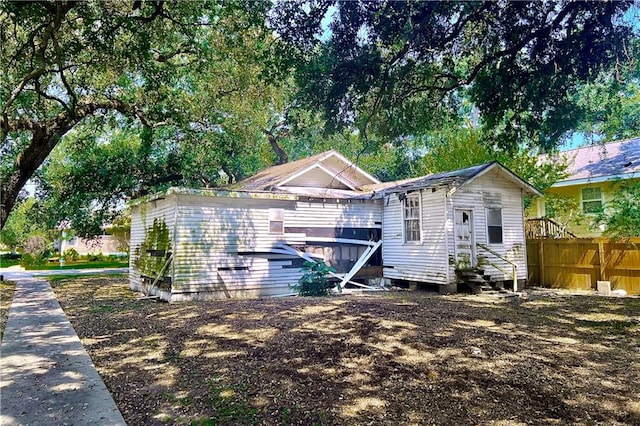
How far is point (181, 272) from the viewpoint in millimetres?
10711

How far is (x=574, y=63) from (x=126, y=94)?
1218 cm

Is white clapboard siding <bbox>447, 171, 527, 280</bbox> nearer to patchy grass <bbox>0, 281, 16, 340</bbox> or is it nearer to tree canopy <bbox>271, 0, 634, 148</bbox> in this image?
tree canopy <bbox>271, 0, 634, 148</bbox>

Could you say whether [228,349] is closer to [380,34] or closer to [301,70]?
[301,70]

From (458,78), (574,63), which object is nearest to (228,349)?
(458,78)

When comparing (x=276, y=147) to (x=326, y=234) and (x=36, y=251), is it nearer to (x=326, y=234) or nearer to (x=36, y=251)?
(x=326, y=234)

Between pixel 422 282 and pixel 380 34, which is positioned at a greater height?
pixel 380 34

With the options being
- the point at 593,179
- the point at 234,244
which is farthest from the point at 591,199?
the point at 234,244

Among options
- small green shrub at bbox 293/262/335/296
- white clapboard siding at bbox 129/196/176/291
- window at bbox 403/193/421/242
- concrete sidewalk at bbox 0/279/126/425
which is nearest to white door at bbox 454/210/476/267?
window at bbox 403/193/421/242

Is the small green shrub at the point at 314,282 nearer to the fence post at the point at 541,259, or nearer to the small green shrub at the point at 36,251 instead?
the fence post at the point at 541,259

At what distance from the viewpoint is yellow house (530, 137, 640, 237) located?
15.4 m

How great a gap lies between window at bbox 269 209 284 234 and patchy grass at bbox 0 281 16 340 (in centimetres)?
657

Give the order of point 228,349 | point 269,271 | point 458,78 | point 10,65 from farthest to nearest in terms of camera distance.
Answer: point 269,271
point 10,65
point 458,78
point 228,349

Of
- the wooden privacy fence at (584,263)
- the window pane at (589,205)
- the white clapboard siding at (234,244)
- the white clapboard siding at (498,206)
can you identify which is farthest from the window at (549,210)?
the white clapboard siding at (234,244)

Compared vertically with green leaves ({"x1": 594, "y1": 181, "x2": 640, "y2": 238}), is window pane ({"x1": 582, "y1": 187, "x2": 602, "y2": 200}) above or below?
above
